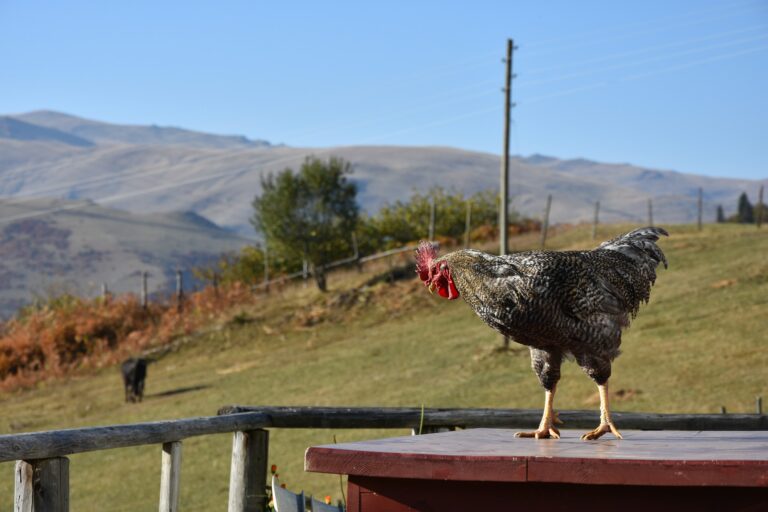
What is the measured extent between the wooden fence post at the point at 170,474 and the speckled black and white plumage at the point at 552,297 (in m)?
1.94

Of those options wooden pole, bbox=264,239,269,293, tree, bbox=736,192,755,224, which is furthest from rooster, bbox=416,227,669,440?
tree, bbox=736,192,755,224

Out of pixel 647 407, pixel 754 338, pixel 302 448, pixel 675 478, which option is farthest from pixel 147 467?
pixel 675 478

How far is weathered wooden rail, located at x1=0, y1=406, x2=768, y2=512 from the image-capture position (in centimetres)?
589

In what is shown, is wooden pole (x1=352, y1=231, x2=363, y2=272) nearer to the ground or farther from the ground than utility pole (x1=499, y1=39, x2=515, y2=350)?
nearer to the ground

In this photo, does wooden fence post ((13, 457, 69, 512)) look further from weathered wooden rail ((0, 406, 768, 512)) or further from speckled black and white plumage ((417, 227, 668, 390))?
speckled black and white plumage ((417, 227, 668, 390))

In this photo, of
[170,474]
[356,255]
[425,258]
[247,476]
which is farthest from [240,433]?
[356,255]

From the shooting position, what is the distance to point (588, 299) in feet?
22.0

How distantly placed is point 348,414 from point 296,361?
28.1m

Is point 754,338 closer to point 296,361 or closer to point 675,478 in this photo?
point 296,361

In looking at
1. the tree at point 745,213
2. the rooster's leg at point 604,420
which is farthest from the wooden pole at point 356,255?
the rooster's leg at point 604,420

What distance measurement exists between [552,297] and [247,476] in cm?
280

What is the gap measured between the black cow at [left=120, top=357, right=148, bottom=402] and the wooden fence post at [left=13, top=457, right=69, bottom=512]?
29.2m

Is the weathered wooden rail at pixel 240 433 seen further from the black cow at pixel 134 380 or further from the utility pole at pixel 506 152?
the black cow at pixel 134 380

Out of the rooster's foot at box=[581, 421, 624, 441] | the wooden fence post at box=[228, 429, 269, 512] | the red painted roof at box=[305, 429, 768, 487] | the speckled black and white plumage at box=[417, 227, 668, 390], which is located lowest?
the wooden fence post at box=[228, 429, 269, 512]
